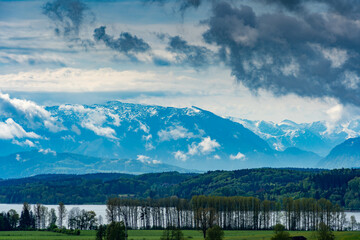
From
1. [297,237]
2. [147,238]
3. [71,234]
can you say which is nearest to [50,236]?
[71,234]

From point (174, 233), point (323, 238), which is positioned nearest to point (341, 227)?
point (323, 238)

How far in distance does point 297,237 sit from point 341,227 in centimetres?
5800

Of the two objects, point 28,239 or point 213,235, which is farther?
point 28,239

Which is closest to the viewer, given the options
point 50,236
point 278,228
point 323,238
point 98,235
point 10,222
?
point 323,238

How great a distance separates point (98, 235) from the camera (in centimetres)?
14125

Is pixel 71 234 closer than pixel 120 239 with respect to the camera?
No

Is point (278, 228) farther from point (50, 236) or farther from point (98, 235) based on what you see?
point (50, 236)

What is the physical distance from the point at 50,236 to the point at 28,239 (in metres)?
13.5

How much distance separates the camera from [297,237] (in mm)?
147875

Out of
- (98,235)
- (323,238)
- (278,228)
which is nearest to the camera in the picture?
(323,238)

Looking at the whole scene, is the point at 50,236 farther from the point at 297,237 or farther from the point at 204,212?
the point at 297,237

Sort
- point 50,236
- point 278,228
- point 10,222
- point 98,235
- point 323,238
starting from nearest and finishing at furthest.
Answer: point 323,238, point 98,235, point 278,228, point 50,236, point 10,222

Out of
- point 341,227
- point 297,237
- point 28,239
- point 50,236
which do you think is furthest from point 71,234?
point 341,227

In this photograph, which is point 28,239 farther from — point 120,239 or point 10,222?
point 10,222
